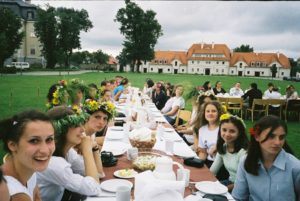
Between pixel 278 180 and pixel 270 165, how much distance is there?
0.14 meters

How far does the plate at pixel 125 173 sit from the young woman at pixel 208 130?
178 centimetres

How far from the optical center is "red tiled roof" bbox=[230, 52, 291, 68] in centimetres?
8201

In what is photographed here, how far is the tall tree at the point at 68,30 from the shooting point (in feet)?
168

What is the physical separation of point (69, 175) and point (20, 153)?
537 mm

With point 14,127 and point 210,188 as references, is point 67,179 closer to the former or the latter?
point 14,127

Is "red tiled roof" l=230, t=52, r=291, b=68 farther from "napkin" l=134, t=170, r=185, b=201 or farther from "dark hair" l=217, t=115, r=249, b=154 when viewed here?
"napkin" l=134, t=170, r=185, b=201

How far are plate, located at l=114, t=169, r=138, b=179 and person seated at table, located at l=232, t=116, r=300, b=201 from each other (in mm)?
1079

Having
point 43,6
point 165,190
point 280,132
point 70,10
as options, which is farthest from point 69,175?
point 70,10

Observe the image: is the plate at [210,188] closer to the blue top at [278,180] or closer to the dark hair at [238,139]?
the blue top at [278,180]

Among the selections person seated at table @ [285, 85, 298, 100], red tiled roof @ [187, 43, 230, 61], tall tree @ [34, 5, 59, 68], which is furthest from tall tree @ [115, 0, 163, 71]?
person seated at table @ [285, 85, 298, 100]

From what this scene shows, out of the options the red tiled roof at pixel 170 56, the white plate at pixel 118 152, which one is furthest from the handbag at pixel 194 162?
Answer: the red tiled roof at pixel 170 56

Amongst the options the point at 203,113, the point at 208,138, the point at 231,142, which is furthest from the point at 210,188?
the point at 203,113

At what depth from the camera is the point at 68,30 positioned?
51.5 m

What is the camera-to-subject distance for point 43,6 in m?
50.2
